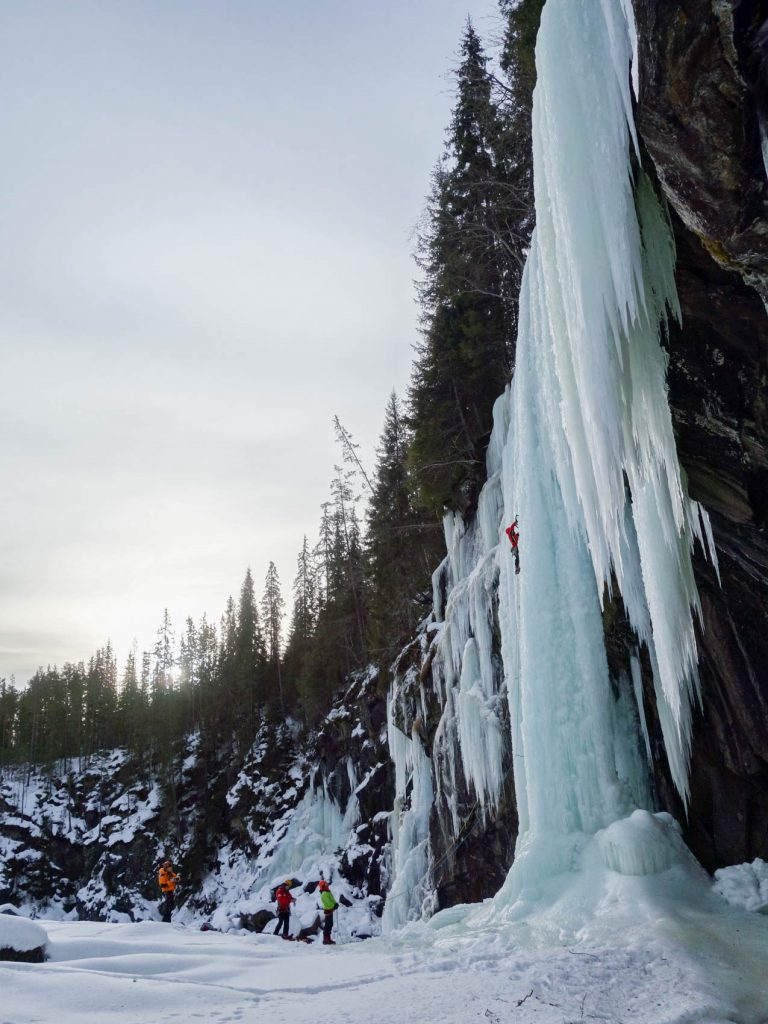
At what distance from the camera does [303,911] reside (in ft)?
65.6

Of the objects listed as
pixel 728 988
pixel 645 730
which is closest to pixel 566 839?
pixel 645 730

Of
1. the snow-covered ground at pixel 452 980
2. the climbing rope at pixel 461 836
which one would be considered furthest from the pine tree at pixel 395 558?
the snow-covered ground at pixel 452 980

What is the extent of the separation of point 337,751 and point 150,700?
26.0 metres

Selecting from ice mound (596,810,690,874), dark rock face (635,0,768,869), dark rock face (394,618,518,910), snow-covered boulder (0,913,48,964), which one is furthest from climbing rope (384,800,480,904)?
snow-covered boulder (0,913,48,964)

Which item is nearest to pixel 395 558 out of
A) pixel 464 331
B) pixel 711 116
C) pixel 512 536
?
pixel 464 331

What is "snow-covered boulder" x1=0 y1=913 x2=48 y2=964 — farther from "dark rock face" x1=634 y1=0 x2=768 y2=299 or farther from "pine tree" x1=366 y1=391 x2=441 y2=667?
"pine tree" x1=366 y1=391 x2=441 y2=667

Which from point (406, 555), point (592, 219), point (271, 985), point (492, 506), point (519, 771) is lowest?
point (271, 985)

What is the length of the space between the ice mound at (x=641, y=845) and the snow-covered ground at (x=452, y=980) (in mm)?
294

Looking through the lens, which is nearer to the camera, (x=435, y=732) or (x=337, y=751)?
(x=435, y=732)

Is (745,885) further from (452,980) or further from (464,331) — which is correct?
(464,331)

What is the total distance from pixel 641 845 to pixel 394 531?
673 inches

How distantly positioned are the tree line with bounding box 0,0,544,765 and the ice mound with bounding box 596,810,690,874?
26.7 ft

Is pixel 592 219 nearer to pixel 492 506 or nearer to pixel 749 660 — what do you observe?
pixel 749 660

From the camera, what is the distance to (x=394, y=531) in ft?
74.5
